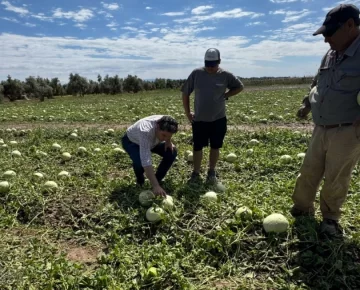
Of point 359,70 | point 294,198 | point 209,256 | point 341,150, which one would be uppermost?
point 359,70

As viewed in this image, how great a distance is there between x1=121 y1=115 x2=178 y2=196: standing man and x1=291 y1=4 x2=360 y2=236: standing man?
187 cm

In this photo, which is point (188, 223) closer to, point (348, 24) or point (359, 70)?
point (359, 70)

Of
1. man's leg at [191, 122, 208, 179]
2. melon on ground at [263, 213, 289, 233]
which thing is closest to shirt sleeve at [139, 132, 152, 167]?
man's leg at [191, 122, 208, 179]

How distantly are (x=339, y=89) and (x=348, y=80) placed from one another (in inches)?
4.8

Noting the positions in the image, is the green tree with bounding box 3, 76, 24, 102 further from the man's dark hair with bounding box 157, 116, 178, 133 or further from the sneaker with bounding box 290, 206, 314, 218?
the sneaker with bounding box 290, 206, 314, 218

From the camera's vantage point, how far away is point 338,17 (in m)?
3.43

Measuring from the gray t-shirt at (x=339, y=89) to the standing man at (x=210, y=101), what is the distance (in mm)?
2082

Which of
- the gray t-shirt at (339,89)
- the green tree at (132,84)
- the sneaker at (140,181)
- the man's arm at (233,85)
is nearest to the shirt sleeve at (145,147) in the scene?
the sneaker at (140,181)

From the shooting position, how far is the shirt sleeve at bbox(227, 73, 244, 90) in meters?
5.94

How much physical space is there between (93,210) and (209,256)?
196cm

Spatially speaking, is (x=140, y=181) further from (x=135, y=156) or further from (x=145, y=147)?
(x=145, y=147)

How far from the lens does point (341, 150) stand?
368 centimetres

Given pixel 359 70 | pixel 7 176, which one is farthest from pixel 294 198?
pixel 7 176

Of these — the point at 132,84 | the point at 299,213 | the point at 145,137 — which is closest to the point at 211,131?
the point at 145,137
